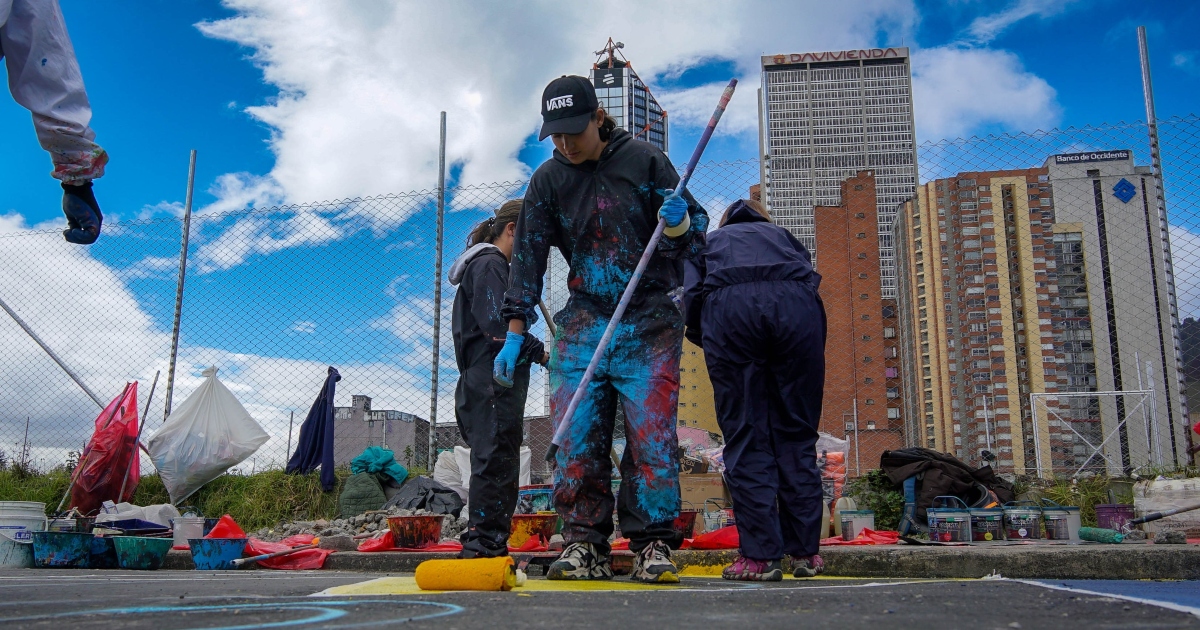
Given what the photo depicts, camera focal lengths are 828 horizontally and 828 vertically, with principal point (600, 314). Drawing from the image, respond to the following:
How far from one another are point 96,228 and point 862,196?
6998cm

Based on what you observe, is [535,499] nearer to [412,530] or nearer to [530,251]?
[412,530]

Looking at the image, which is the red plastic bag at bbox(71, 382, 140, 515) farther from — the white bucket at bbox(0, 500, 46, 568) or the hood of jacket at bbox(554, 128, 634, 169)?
the hood of jacket at bbox(554, 128, 634, 169)

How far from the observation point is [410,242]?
7637mm

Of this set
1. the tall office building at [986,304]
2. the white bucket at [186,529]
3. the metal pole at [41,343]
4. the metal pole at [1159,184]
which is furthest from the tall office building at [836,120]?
the white bucket at [186,529]

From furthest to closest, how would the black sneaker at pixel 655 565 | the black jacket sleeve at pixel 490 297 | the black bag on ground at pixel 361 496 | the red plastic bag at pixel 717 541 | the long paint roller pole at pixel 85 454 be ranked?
the long paint roller pole at pixel 85 454, the black bag on ground at pixel 361 496, the red plastic bag at pixel 717 541, the black jacket sleeve at pixel 490 297, the black sneaker at pixel 655 565

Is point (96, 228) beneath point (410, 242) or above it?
beneath

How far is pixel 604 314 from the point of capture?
313cm

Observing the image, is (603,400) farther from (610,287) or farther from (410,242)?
(410,242)

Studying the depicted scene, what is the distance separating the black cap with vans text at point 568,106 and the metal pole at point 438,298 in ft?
14.8

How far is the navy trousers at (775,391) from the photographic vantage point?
3.16 meters

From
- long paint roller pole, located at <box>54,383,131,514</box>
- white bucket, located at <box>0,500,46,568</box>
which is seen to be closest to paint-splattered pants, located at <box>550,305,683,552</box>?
white bucket, located at <box>0,500,46,568</box>

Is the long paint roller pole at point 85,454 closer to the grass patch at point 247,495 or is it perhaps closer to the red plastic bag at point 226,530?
the grass patch at point 247,495

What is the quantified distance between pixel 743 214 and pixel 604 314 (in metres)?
0.93

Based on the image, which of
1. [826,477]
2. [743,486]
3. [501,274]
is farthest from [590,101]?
[826,477]
